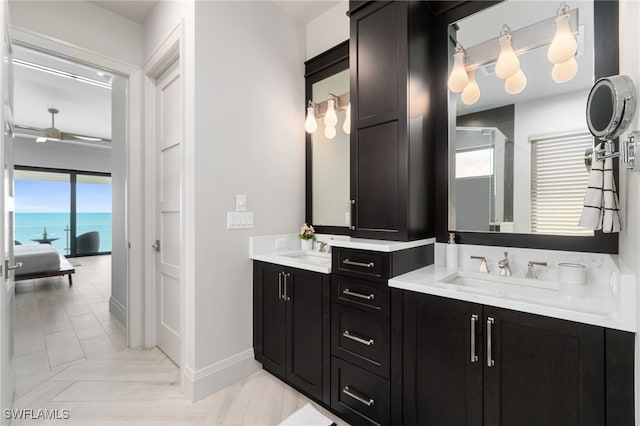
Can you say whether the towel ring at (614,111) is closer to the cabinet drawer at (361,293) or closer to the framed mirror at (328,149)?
the cabinet drawer at (361,293)

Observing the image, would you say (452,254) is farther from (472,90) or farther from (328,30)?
(328,30)

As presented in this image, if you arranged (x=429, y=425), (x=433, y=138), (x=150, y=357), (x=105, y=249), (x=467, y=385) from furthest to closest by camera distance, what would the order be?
1. (x=105, y=249)
2. (x=150, y=357)
3. (x=433, y=138)
4. (x=429, y=425)
5. (x=467, y=385)

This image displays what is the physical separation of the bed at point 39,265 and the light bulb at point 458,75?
624cm

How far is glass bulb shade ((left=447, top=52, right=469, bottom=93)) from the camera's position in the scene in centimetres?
187

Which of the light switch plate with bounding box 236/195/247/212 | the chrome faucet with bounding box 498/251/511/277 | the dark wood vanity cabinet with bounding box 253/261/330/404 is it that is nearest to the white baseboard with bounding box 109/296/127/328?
the dark wood vanity cabinet with bounding box 253/261/330/404

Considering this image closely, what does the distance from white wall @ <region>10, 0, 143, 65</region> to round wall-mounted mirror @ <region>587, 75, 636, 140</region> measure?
3339 millimetres

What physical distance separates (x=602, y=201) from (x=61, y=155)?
10161mm

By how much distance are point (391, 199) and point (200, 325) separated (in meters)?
1.56

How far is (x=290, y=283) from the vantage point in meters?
2.07

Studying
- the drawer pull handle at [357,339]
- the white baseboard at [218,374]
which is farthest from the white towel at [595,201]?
the white baseboard at [218,374]

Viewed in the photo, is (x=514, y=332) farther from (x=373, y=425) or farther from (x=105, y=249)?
(x=105, y=249)

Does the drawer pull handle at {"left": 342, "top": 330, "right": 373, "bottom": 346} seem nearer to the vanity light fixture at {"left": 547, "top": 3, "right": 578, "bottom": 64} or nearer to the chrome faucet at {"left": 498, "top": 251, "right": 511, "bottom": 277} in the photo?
the chrome faucet at {"left": 498, "top": 251, "right": 511, "bottom": 277}

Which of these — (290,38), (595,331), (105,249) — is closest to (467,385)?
(595,331)

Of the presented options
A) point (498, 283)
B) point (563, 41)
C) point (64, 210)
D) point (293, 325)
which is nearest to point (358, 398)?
point (293, 325)
